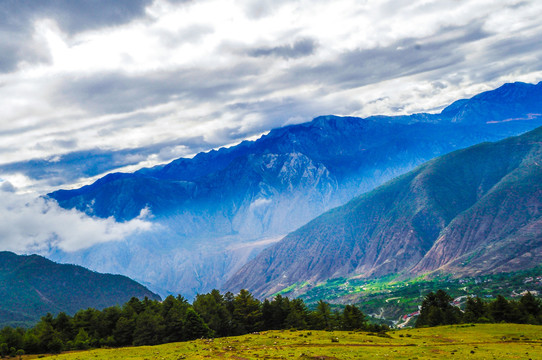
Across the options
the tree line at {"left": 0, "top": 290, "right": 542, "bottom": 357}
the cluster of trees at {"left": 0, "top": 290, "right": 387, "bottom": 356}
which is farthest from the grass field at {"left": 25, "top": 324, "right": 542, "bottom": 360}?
the tree line at {"left": 0, "top": 290, "right": 542, "bottom": 357}

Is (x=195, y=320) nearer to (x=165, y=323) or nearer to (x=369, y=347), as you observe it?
(x=165, y=323)

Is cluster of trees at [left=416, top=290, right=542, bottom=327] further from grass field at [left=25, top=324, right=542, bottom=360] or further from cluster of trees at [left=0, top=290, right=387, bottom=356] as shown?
grass field at [left=25, top=324, right=542, bottom=360]

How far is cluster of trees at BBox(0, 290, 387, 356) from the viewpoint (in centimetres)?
8825

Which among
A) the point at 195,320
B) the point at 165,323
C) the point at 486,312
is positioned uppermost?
the point at 165,323

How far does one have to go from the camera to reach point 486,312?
117250 millimetres

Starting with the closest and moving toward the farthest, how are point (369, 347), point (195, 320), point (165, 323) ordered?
1. point (369, 347)
2. point (195, 320)
3. point (165, 323)

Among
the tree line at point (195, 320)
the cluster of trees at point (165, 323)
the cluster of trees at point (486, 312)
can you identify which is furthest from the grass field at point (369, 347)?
the cluster of trees at point (486, 312)

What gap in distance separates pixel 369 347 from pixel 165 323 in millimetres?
53117

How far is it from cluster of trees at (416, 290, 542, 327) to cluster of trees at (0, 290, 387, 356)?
2347 centimetres

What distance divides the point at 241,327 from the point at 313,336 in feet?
121

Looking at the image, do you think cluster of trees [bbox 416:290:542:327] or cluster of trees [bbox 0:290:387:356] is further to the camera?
cluster of trees [bbox 416:290:542:327]

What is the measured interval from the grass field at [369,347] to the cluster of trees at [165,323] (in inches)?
487

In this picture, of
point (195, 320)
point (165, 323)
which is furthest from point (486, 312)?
point (165, 323)

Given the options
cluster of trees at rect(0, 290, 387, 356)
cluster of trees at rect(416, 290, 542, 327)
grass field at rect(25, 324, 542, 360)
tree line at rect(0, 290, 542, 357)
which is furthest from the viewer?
cluster of trees at rect(416, 290, 542, 327)
